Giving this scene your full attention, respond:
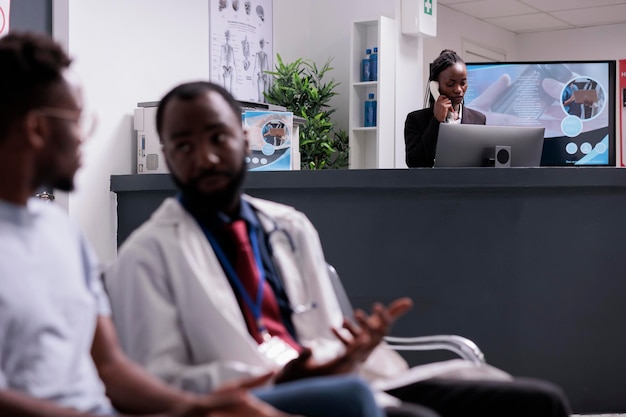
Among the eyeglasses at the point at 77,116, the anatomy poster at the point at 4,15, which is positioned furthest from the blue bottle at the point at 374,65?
the eyeglasses at the point at 77,116

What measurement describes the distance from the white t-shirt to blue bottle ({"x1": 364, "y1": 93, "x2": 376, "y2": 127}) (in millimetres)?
5212

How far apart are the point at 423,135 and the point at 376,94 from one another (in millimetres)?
2354

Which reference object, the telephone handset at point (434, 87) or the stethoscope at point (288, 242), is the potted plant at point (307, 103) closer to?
the telephone handset at point (434, 87)

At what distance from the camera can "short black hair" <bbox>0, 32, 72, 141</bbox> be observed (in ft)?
3.79

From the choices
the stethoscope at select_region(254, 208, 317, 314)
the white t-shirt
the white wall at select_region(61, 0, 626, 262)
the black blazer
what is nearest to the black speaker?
the black blazer

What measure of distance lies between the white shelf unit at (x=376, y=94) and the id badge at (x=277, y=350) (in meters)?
4.81

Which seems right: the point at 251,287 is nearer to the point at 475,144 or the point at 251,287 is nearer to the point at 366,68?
the point at 475,144

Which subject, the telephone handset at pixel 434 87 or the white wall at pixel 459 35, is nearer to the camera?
the telephone handset at pixel 434 87

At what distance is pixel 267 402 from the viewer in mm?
1217

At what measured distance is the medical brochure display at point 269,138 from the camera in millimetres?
4512

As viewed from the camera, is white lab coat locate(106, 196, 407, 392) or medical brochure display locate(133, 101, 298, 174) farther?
medical brochure display locate(133, 101, 298, 174)

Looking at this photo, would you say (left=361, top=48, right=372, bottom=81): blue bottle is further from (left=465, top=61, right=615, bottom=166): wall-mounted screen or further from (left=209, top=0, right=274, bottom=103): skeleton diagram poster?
(left=465, top=61, right=615, bottom=166): wall-mounted screen

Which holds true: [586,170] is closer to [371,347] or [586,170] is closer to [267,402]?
[371,347]

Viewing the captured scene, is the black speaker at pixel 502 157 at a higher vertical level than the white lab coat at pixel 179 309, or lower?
higher
